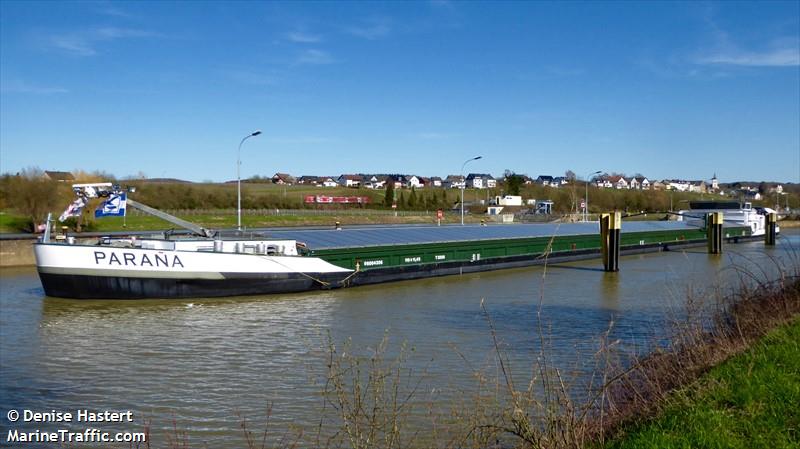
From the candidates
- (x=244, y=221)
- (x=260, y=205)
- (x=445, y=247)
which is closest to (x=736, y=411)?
(x=445, y=247)

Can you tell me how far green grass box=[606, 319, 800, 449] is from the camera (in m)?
5.76

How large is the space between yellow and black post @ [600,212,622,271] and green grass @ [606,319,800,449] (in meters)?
23.7

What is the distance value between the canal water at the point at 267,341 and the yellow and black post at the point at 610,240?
182 inches

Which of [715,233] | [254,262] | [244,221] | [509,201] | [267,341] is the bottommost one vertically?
[267,341]

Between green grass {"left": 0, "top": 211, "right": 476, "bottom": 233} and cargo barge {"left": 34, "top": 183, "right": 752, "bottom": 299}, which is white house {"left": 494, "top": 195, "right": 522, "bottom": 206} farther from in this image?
cargo barge {"left": 34, "top": 183, "right": 752, "bottom": 299}

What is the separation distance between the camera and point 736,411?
255 inches

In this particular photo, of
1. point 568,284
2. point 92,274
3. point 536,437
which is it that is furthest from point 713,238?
point 536,437

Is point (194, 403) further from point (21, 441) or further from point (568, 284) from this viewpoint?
point (568, 284)

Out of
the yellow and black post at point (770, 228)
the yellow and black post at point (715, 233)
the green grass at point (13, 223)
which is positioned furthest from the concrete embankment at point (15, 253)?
the yellow and black post at point (770, 228)

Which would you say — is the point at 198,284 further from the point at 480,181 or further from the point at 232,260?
the point at 480,181

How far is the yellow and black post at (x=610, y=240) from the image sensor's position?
31531mm

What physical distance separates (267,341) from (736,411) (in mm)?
10957

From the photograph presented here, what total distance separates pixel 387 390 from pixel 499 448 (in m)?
3.55

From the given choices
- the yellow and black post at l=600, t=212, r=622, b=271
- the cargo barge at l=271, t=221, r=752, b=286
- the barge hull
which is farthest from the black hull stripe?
the yellow and black post at l=600, t=212, r=622, b=271
